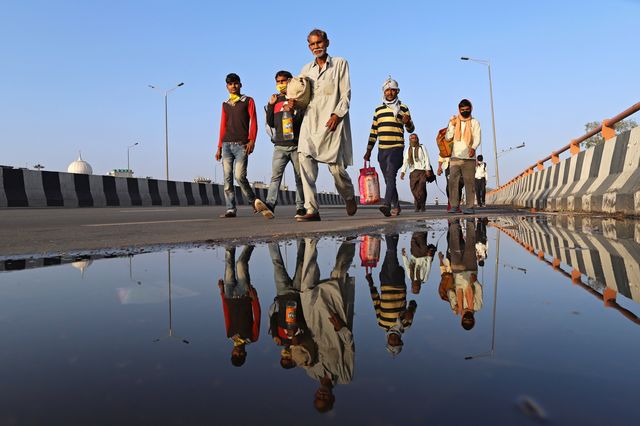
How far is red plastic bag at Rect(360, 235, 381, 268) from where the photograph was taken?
255cm

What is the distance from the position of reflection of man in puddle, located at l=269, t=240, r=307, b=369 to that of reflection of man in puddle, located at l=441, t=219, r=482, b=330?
450mm

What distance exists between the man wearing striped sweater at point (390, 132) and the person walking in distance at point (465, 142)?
79cm

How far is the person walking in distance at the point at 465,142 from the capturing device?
8320mm

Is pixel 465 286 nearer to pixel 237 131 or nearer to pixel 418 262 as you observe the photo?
pixel 418 262

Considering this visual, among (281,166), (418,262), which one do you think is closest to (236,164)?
(281,166)

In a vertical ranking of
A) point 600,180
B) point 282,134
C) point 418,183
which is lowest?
point 600,180

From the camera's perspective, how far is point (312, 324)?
1339 mm

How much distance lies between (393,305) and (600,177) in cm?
719

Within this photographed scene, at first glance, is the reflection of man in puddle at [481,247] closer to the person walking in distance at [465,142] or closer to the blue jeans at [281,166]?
the blue jeans at [281,166]

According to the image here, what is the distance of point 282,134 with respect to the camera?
652 centimetres

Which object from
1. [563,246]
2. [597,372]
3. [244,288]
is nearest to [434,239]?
[563,246]

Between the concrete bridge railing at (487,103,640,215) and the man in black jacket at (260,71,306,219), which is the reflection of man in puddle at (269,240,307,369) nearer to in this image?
the man in black jacket at (260,71,306,219)

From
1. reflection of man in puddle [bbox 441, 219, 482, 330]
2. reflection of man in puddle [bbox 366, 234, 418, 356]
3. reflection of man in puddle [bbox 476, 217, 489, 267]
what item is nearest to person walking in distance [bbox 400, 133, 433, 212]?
reflection of man in puddle [bbox 476, 217, 489, 267]

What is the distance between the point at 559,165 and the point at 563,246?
25.8 feet
